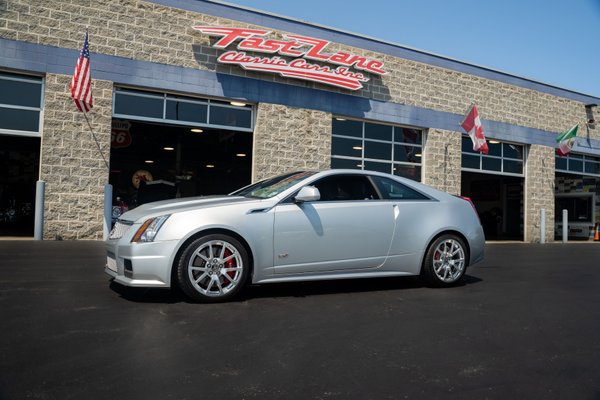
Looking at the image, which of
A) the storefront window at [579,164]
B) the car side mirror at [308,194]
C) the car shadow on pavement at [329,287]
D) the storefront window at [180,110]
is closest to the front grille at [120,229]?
the car shadow on pavement at [329,287]

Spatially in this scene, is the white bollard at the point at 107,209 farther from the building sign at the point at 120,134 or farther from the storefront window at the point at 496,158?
the storefront window at the point at 496,158

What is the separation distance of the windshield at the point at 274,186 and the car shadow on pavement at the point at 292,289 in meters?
1.09

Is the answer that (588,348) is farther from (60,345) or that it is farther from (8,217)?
(8,217)

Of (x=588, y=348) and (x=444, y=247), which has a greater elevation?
(x=444, y=247)

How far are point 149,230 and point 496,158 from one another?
17400 mm

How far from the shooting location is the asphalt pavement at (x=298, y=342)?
2.78 meters

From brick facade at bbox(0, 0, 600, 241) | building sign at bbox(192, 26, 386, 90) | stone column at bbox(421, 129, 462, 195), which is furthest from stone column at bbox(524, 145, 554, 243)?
building sign at bbox(192, 26, 386, 90)

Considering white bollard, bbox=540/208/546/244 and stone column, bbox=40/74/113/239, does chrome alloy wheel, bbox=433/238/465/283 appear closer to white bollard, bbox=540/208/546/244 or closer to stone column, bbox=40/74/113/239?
stone column, bbox=40/74/113/239

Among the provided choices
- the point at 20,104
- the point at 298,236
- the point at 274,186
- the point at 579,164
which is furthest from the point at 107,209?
the point at 579,164

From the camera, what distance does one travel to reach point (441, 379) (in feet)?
9.75

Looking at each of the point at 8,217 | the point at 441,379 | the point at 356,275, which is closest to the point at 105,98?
the point at 356,275

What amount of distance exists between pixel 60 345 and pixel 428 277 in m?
4.13

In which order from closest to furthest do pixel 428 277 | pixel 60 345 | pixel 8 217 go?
pixel 60 345
pixel 428 277
pixel 8 217

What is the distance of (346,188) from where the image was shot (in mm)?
5777
